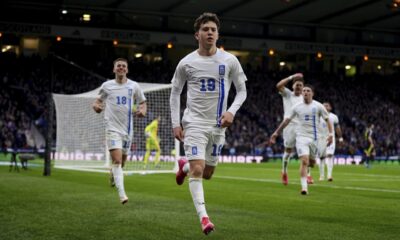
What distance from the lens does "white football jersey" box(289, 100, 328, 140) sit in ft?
48.2

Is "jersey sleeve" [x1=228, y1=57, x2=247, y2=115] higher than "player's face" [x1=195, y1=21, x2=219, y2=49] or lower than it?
lower

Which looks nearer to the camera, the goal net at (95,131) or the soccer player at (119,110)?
the soccer player at (119,110)

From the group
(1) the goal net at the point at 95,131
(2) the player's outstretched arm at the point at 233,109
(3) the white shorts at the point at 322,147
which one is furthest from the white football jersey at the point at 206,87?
(1) the goal net at the point at 95,131

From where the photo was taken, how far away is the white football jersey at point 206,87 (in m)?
7.89

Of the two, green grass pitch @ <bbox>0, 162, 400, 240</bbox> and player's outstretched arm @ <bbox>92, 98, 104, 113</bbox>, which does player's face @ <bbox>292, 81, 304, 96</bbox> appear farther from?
player's outstretched arm @ <bbox>92, 98, 104, 113</bbox>

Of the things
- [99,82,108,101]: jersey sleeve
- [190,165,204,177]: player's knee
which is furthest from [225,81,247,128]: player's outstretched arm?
[99,82,108,101]: jersey sleeve

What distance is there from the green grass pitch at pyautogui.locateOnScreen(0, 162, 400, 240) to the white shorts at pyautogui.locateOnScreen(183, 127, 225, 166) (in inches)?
35.7

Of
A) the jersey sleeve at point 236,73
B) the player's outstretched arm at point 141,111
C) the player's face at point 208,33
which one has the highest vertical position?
the player's face at point 208,33

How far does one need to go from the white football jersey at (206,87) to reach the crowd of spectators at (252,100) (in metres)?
31.3

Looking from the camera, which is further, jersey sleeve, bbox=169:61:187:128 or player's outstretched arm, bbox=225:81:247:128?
jersey sleeve, bbox=169:61:187:128

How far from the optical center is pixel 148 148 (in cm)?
2541

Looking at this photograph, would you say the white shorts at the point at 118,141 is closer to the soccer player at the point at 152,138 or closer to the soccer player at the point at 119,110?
the soccer player at the point at 119,110

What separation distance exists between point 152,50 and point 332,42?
1538cm

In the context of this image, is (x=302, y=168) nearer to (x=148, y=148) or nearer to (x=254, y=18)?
(x=148, y=148)
